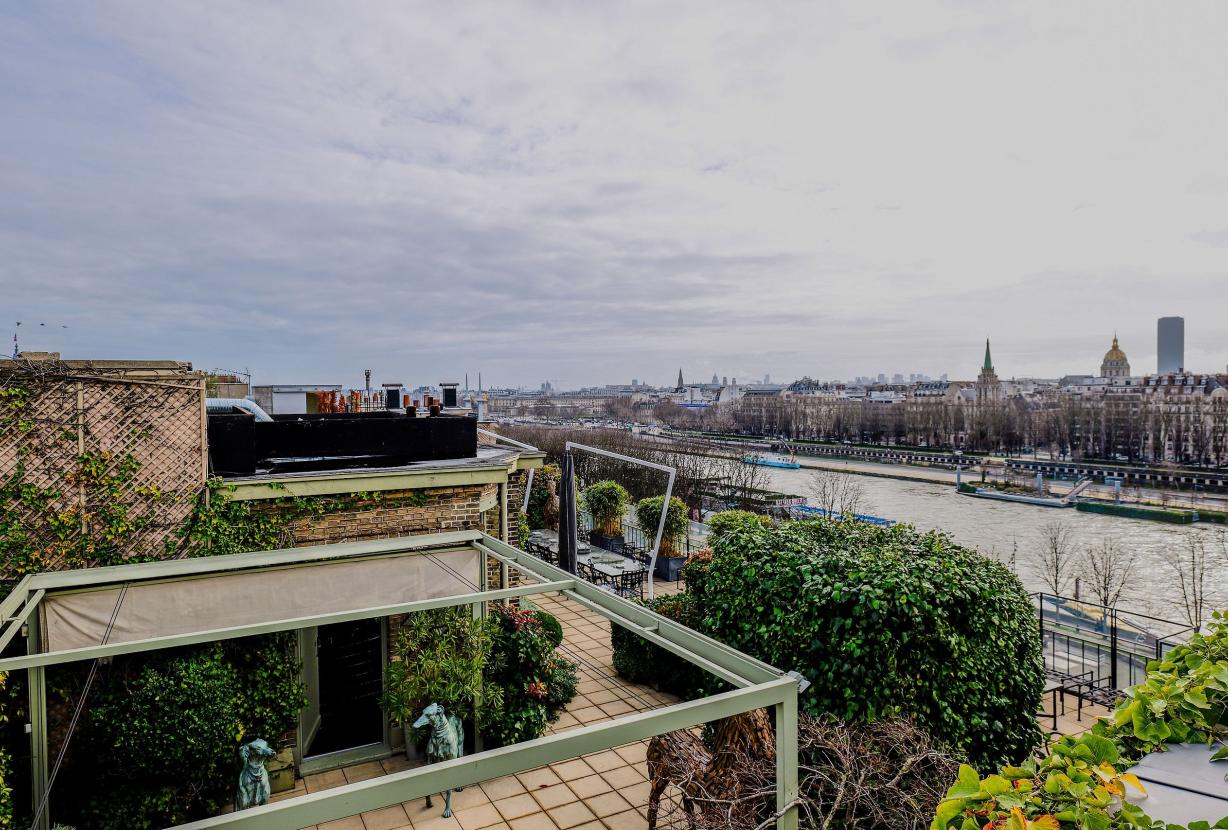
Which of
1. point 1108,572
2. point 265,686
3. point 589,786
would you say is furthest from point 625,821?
point 1108,572

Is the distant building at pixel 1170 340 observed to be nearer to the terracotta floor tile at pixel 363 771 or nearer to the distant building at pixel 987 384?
the distant building at pixel 987 384

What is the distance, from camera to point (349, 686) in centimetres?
671

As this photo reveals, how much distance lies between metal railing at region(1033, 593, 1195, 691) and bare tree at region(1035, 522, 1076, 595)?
12.5ft

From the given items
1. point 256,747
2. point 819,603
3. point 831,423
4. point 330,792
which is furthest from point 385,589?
point 831,423

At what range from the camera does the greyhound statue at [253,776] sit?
540 centimetres

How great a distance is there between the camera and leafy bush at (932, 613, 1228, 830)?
1.34 metres

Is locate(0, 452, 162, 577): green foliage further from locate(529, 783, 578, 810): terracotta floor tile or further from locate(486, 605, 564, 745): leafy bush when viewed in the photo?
locate(529, 783, 578, 810): terracotta floor tile

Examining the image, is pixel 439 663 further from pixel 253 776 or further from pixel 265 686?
pixel 253 776

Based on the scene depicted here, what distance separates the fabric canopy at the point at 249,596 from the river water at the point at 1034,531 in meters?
19.8

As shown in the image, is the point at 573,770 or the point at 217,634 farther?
the point at 573,770

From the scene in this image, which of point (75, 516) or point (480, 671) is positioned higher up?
point (75, 516)

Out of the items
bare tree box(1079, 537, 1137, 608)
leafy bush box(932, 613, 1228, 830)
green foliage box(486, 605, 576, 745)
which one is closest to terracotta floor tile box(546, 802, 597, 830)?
green foliage box(486, 605, 576, 745)

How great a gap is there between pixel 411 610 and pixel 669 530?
452 inches

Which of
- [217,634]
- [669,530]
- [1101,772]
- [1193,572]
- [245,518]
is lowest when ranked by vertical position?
[1193,572]
